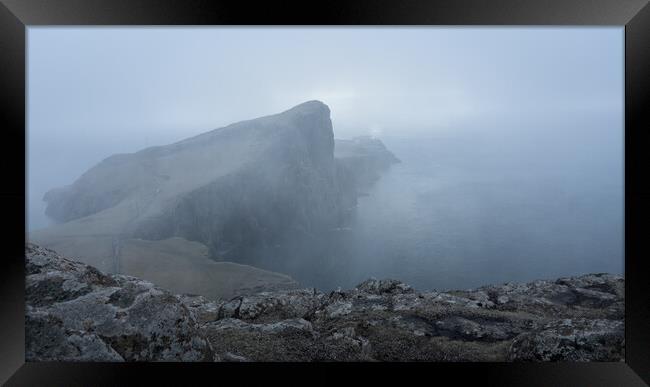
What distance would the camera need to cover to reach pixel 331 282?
46.3m

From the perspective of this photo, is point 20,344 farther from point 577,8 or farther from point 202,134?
point 202,134

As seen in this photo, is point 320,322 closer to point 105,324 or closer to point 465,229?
point 105,324

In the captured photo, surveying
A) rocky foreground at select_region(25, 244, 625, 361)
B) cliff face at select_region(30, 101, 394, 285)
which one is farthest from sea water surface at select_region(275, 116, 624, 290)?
rocky foreground at select_region(25, 244, 625, 361)

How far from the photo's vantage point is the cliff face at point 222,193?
125 feet

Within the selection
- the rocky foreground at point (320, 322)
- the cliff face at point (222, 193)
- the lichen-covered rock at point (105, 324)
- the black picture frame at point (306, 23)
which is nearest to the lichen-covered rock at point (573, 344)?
the rocky foreground at point (320, 322)

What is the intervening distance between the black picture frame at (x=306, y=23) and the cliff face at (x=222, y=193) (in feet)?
96.3

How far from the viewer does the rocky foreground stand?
5480mm

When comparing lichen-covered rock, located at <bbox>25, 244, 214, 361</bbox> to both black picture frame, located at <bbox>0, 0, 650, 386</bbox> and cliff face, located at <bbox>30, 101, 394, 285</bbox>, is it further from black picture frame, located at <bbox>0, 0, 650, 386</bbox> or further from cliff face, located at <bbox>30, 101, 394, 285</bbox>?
cliff face, located at <bbox>30, 101, 394, 285</bbox>

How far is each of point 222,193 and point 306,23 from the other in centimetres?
4182

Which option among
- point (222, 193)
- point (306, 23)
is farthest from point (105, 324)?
point (222, 193)

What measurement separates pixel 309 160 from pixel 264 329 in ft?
160

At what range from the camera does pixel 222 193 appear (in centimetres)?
4538

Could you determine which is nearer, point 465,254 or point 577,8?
point 577,8

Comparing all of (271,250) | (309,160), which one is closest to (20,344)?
(271,250)
